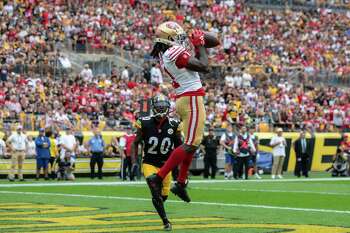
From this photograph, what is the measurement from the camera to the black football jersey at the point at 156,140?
41.4 feet

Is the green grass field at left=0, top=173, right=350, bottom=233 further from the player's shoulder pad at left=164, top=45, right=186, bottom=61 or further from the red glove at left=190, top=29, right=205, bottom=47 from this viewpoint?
the red glove at left=190, top=29, right=205, bottom=47

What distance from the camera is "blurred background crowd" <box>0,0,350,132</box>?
31281 mm

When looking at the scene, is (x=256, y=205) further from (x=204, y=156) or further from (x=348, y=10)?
(x=348, y=10)

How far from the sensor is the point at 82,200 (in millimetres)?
16797

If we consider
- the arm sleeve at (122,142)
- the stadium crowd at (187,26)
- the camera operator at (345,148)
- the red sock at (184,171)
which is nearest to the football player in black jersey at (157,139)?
the red sock at (184,171)

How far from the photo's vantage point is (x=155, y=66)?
36281mm

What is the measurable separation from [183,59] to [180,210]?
3916mm

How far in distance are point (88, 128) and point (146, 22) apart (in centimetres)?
996

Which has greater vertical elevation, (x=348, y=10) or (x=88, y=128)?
(x=348, y=10)

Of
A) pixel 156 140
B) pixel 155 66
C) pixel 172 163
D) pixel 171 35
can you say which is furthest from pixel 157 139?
pixel 155 66

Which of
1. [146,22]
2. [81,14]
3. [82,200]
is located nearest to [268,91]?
[146,22]

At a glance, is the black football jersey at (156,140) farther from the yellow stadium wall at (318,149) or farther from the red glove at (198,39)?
the yellow stadium wall at (318,149)

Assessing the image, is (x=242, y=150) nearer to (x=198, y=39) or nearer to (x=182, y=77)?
(x=182, y=77)

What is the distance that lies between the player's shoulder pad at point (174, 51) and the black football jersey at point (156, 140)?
1.50 meters
